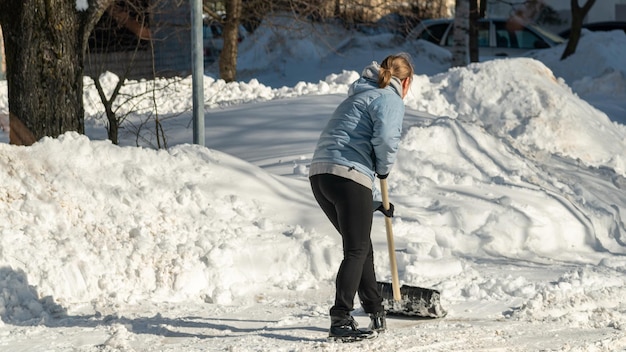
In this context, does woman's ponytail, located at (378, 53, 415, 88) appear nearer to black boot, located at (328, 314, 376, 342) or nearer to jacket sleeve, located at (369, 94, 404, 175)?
jacket sleeve, located at (369, 94, 404, 175)

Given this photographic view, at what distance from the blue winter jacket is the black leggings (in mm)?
51

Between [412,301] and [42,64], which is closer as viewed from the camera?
[412,301]

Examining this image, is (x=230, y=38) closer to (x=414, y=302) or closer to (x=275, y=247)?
(x=275, y=247)

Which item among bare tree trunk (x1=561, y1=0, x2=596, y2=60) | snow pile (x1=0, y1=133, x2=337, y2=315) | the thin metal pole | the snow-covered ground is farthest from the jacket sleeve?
bare tree trunk (x1=561, y1=0, x2=596, y2=60)

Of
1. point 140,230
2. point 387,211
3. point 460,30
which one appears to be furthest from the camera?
point 460,30

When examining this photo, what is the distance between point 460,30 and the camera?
19875 mm

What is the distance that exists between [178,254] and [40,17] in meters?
2.51

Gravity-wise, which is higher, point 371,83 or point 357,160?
point 371,83

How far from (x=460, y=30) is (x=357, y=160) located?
14.8 metres

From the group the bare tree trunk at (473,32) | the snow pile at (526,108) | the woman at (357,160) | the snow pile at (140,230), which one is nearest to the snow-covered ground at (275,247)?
the snow pile at (140,230)

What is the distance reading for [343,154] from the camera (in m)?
5.49

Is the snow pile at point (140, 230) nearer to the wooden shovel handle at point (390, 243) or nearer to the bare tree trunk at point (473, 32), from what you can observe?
the wooden shovel handle at point (390, 243)

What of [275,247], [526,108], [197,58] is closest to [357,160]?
[275,247]

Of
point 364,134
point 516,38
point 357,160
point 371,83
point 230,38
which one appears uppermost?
point 516,38
